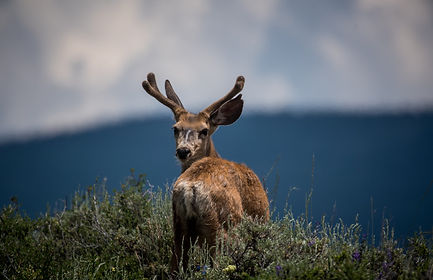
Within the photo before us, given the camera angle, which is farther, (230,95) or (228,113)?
(230,95)

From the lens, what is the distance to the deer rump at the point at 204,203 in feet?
19.0

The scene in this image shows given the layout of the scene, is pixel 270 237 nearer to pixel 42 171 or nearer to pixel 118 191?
pixel 118 191

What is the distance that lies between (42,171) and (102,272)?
42109mm

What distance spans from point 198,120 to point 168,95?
1.04 meters

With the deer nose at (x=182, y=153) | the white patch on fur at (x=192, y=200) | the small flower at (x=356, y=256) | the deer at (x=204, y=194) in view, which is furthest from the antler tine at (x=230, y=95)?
the small flower at (x=356, y=256)

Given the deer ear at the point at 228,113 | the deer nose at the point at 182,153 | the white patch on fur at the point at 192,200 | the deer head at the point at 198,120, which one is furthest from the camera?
the deer ear at the point at 228,113

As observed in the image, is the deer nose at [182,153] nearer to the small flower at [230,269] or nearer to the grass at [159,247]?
the grass at [159,247]

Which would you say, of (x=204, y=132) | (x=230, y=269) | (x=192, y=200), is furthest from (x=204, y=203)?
(x=204, y=132)

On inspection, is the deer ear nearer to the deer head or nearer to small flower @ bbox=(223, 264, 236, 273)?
the deer head

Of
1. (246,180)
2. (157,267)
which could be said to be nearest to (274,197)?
(246,180)

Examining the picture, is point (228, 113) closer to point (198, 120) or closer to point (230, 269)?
point (198, 120)

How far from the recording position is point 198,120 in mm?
7633

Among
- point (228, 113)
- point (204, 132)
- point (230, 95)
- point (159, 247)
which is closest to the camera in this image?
point (159, 247)

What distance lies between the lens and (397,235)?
247 inches
